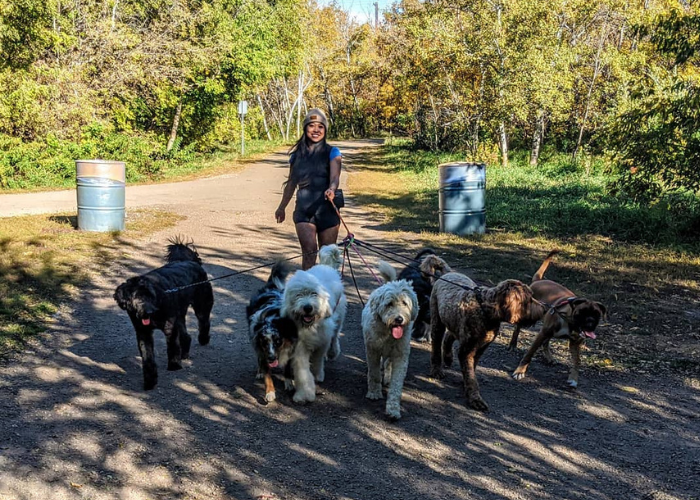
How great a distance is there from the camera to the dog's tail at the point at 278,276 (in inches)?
232

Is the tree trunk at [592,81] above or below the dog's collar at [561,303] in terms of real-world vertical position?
above

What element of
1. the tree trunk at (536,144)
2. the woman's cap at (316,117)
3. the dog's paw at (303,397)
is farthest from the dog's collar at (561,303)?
the tree trunk at (536,144)

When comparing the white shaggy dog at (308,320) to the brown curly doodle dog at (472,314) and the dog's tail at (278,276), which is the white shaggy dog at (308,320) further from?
the brown curly doodle dog at (472,314)

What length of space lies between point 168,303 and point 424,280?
2514 millimetres

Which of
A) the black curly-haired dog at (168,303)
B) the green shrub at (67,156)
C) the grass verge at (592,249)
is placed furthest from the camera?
the green shrub at (67,156)

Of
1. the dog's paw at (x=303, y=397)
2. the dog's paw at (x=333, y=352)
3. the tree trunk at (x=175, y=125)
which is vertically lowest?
the dog's paw at (x=303, y=397)

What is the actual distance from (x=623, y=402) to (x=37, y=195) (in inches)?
708

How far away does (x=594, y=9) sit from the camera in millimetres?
22641

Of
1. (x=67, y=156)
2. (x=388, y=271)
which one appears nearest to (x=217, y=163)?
(x=67, y=156)

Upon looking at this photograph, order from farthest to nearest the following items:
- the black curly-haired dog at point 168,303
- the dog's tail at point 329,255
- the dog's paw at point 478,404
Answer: the dog's tail at point 329,255
the black curly-haired dog at point 168,303
the dog's paw at point 478,404

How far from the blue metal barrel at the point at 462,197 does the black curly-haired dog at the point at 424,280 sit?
19.9ft

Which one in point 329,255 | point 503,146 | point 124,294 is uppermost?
point 503,146

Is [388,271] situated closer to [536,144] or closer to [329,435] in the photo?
[329,435]

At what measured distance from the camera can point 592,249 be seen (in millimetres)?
11406
